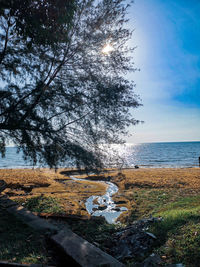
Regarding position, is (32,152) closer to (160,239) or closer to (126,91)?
(126,91)

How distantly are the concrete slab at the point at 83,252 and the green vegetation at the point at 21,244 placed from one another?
1.22 ft

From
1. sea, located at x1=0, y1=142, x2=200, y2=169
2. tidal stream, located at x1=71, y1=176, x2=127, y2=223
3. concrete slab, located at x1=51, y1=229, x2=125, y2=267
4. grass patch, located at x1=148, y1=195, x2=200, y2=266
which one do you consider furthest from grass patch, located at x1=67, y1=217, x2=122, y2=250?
sea, located at x1=0, y1=142, x2=200, y2=169

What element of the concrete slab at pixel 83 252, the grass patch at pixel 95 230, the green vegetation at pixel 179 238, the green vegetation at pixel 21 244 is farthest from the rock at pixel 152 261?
the green vegetation at pixel 21 244

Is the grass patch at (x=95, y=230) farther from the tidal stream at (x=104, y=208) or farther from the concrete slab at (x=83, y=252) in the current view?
the tidal stream at (x=104, y=208)

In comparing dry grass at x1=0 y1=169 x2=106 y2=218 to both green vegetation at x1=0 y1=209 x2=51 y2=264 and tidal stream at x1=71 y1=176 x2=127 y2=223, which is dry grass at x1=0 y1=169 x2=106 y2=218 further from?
green vegetation at x1=0 y1=209 x2=51 y2=264

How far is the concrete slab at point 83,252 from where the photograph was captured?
3.30 m

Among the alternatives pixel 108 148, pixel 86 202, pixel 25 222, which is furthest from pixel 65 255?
pixel 86 202

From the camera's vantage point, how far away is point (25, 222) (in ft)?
17.1

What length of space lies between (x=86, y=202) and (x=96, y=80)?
6.20 meters

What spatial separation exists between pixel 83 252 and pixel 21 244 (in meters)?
1.35

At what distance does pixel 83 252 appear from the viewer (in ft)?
12.0

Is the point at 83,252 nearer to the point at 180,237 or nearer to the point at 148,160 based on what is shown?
the point at 180,237

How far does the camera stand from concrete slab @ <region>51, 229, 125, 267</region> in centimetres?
330

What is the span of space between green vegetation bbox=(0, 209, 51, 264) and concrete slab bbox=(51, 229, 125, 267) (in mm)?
372
